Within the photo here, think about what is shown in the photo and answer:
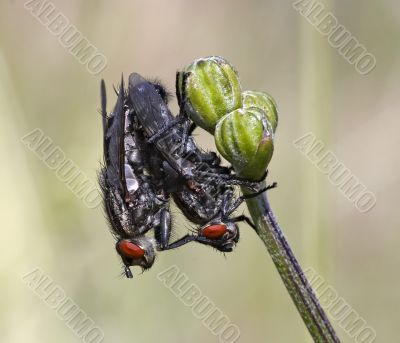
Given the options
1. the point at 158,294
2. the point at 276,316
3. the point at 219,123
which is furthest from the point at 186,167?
the point at 276,316

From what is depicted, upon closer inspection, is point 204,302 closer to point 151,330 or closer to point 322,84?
point 151,330

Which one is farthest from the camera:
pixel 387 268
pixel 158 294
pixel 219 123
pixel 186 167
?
pixel 387 268

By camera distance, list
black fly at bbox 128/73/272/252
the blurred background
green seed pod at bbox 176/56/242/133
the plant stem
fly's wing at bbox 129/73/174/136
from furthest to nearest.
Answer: the blurred background → fly's wing at bbox 129/73/174/136 → black fly at bbox 128/73/272/252 → green seed pod at bbox 176/56/242/133 → the plant stem

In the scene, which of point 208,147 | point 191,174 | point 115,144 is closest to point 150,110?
point 115,144

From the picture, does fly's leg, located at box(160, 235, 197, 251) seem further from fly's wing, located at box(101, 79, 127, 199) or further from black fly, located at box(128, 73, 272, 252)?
fly's wing, located at box(101, 79, 127, 199)

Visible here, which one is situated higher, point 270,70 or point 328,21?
point 328,21

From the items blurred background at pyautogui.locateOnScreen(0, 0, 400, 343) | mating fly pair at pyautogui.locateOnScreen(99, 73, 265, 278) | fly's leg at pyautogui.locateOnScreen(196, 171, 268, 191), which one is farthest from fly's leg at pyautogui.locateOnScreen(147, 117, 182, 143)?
blurred background at pyautogui.locateOnScreen(0, 0, 400, 343)

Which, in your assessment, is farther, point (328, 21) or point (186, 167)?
point (328, 21)
